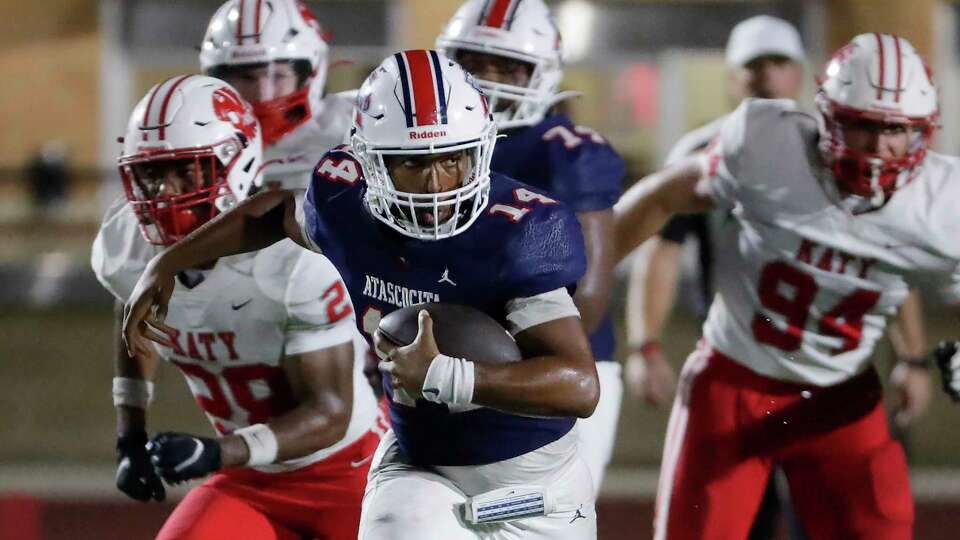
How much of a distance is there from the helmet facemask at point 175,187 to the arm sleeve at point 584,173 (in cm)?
76

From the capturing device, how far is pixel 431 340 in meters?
2.32

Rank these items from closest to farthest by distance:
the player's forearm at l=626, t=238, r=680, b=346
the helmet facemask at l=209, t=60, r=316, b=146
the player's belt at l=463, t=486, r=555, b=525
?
the player's belt at l=463, t=486, r=555, b=525 → the helmet facemask at l=209, t=60, r=316, b=146 → the player's forearm at l=626, t=238, r=680, b=346

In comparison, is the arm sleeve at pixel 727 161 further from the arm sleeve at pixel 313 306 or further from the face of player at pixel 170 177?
the face of player at pixel 170 177

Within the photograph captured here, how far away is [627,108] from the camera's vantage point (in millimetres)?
9844

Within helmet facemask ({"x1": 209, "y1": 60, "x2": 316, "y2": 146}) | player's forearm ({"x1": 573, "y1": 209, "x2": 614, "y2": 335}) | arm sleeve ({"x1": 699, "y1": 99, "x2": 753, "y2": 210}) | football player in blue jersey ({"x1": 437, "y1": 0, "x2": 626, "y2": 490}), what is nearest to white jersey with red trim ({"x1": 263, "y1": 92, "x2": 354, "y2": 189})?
helmet facemask ({"x1": 209, "y1": 60, "x2": 316, "y2": 146})

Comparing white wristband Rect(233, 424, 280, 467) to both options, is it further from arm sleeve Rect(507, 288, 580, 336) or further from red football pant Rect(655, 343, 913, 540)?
red football pant Rect(655, 343, 913, 540)

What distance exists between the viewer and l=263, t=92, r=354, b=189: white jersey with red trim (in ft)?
11.6

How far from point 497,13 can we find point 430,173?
1.06 metres

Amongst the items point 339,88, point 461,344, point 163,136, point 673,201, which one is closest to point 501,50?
point 673,201

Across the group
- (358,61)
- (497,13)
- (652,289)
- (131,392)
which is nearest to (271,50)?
(497,13)

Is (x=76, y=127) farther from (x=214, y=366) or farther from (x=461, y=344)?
(x=461, y=344)

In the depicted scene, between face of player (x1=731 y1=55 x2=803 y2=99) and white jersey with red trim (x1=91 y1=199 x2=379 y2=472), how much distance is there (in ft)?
7.22

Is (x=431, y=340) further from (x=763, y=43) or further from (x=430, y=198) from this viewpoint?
(x=763, y=43)

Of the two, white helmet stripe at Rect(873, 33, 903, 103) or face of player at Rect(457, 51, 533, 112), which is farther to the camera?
face of player at Rect(457, 51, 533, 112)
